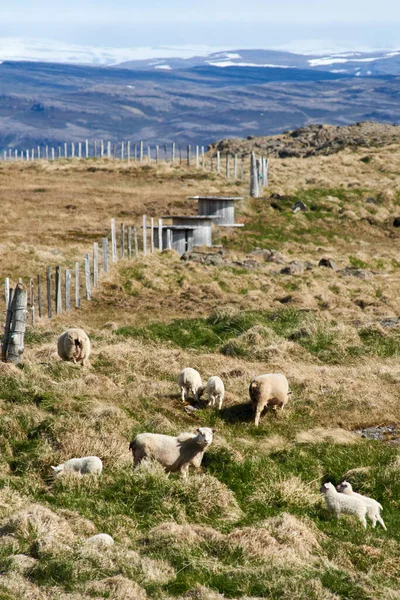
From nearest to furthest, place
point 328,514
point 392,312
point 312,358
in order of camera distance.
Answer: point 328,514 → point 312,358 → point 392,312

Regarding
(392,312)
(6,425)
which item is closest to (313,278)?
(392,312)

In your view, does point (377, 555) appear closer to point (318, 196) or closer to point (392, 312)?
point (392, 312)

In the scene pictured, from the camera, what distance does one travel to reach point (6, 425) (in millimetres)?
16172

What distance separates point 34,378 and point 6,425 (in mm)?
2854

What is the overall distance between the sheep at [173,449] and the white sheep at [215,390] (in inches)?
149

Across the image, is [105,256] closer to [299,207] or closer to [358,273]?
[358,273]

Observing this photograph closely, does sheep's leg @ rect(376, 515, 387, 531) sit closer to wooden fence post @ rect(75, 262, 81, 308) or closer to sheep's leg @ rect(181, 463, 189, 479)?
sheep's leg @ rect(181, 463, 189, 479)

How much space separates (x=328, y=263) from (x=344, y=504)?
2643 centimetres

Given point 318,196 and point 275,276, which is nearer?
point 275,276

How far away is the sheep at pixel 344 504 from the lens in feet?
45.8

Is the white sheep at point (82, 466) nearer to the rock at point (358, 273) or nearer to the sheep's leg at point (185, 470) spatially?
the sheep's leg at point (185, 470)

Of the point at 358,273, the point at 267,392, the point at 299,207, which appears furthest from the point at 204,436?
the point at 299,207

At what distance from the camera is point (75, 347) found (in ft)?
68.8

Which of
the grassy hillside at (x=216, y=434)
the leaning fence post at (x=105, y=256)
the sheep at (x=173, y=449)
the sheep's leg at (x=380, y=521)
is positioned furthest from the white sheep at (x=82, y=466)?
the leaning fence post at (x=105, y=256)
